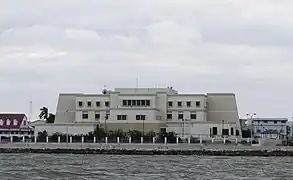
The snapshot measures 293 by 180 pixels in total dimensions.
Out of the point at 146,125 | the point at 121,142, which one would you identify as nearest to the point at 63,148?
the point at 121,142

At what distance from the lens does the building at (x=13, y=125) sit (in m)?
123

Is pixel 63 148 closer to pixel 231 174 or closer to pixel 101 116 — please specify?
pixel 101 116

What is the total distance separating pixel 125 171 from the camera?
4528 cm

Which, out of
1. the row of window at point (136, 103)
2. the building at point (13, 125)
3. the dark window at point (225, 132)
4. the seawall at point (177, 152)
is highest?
the row of window at point (136, 103)

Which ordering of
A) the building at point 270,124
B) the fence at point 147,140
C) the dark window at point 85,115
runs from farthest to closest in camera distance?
the building at point 270,124 < the dark window at point 85,115 < the fence at point 147,140

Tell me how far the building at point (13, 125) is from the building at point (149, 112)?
528 inches

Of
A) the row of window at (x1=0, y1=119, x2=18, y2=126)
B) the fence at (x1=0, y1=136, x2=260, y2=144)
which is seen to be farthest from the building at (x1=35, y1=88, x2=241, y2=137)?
the row of window at (x1=0, y1=119, x2=18, y2=126)

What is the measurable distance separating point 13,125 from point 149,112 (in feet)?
110

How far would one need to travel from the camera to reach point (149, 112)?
340 ft

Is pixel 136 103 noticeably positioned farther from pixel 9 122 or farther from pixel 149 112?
pixel 9 122

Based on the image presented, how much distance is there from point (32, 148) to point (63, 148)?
4250 mm

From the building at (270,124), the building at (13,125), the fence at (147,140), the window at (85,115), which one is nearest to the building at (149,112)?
the window at (85,115)

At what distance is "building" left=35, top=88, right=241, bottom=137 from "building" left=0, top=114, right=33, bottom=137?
13405mm

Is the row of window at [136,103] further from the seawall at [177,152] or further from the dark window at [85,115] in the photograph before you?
the seawall at [177,152]
